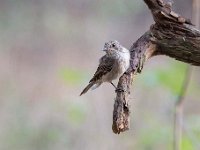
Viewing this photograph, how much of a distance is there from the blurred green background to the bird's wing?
0.88m

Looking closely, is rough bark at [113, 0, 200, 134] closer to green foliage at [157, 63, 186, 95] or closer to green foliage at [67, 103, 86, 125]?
green foliage at [157, 63, 186, 95]

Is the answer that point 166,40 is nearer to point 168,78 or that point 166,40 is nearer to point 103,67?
point 103,67

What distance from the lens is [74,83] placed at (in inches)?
156

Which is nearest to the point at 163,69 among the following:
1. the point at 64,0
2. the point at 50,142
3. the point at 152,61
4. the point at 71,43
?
the point at 50,142

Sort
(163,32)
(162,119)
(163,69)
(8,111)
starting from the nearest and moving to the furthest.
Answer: (163,32)
(163,69)
(162,119)
(8,111)

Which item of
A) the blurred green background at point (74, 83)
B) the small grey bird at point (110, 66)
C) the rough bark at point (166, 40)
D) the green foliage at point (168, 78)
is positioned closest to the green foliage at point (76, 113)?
the blurred green background at point (74, 83)

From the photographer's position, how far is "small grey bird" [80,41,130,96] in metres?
2.37

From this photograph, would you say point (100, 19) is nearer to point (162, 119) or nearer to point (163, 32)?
point (162, 119)

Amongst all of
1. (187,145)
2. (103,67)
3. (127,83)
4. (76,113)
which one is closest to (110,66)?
(103,67)

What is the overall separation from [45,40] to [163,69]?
3.72m

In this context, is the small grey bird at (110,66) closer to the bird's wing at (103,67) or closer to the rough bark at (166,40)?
the bird's wing at (103,67)

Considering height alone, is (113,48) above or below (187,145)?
above

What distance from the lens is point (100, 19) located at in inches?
281

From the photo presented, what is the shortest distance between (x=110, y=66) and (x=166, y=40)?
32 cm
